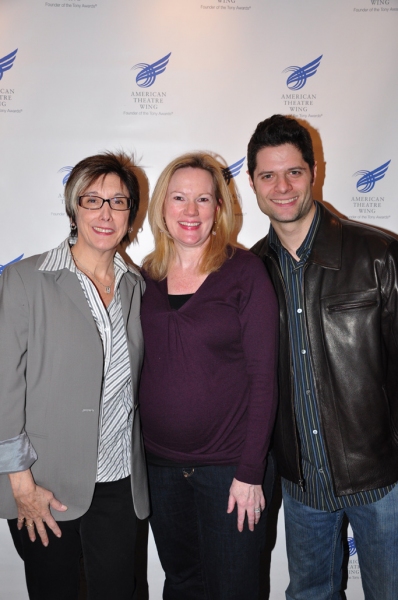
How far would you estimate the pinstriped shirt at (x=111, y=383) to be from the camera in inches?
67.8

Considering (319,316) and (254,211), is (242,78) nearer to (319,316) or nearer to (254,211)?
(254,211)

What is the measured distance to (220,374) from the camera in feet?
5.83

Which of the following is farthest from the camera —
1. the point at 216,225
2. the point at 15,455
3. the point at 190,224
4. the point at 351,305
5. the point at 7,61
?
the point at 7,61

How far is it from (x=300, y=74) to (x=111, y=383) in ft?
6.25

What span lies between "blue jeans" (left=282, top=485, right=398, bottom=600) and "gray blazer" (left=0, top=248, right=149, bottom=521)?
84 centimetres

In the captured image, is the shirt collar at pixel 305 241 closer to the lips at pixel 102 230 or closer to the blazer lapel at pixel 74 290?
the lips at pixel 102 230

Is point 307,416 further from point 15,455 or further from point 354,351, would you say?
point 15,455

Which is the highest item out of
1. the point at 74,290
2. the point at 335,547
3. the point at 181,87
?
the point at 181,87

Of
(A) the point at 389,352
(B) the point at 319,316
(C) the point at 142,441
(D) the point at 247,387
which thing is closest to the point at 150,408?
(C) the point at 142,441

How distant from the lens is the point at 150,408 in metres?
1.83

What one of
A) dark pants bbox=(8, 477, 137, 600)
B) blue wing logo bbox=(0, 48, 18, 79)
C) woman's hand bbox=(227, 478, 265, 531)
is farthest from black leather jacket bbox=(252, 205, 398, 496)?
blue wing logo bbox=(0, 48, 18, 79)

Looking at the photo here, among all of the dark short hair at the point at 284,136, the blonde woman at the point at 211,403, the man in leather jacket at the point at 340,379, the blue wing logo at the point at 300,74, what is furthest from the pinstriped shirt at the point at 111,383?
the blue wing logo at the point at 300,74

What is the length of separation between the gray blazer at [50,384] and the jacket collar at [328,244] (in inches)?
32.6

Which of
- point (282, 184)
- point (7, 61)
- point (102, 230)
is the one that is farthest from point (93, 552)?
point (7, 61)
